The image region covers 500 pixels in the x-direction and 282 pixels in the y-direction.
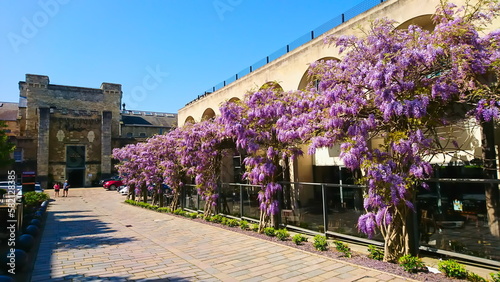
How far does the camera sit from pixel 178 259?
758 centimetres

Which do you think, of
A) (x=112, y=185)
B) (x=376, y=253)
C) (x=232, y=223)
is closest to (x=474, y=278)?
(x=376, y=253)

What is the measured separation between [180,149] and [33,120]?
4447cm

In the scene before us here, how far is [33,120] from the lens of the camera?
47.7 meters

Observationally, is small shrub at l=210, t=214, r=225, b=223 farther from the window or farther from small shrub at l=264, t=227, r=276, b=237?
the window

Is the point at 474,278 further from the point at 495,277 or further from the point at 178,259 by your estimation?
the point at 178,259

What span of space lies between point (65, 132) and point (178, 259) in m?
45.2

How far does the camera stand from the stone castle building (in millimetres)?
43156

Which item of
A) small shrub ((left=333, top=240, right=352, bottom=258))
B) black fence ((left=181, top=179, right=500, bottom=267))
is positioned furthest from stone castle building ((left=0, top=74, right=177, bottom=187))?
small shrub ((left=333, top=240, right=352, bottom=258))

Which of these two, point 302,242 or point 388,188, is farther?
point 302,242

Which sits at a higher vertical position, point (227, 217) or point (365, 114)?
point (365, 114)

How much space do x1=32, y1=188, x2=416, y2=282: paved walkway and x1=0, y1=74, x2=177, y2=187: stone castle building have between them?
37955 mm

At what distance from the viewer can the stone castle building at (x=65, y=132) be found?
142 ft

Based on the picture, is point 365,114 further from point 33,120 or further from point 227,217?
point 33,120

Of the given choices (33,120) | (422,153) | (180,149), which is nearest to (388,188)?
(422,153)
